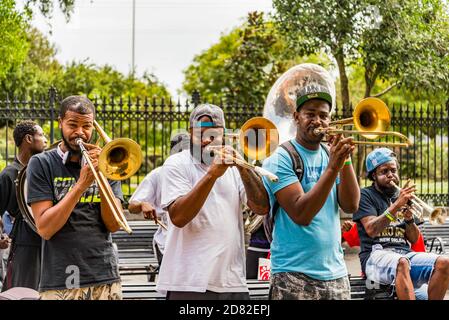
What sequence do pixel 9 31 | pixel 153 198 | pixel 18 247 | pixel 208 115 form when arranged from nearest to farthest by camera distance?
pixel 208 115 < pixel 18 247 < pixel 153 198 < pixel 9 31

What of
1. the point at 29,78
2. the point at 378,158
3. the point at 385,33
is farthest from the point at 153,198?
the point at 29,78

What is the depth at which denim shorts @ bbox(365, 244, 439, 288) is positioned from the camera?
18.4 feet

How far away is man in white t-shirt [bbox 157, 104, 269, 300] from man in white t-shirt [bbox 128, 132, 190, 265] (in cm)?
135

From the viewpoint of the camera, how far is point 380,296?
5785 mm

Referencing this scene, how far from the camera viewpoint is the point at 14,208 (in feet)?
19.4

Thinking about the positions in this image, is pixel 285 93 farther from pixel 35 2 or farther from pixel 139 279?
pixel 35 2

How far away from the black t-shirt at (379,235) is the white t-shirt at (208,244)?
65.0 inches

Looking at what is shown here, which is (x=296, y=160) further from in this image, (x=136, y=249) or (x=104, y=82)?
(x=104, y=82)

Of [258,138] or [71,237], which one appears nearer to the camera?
[71,237]

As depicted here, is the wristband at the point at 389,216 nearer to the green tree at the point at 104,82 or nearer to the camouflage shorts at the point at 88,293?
the camouflage shorts at the point at 88,293

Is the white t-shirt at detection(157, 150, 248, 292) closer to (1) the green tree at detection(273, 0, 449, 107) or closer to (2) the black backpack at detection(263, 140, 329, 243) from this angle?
(2) the black backpack at detection(263, 140, 329, 243)

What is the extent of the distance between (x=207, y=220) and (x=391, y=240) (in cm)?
203
